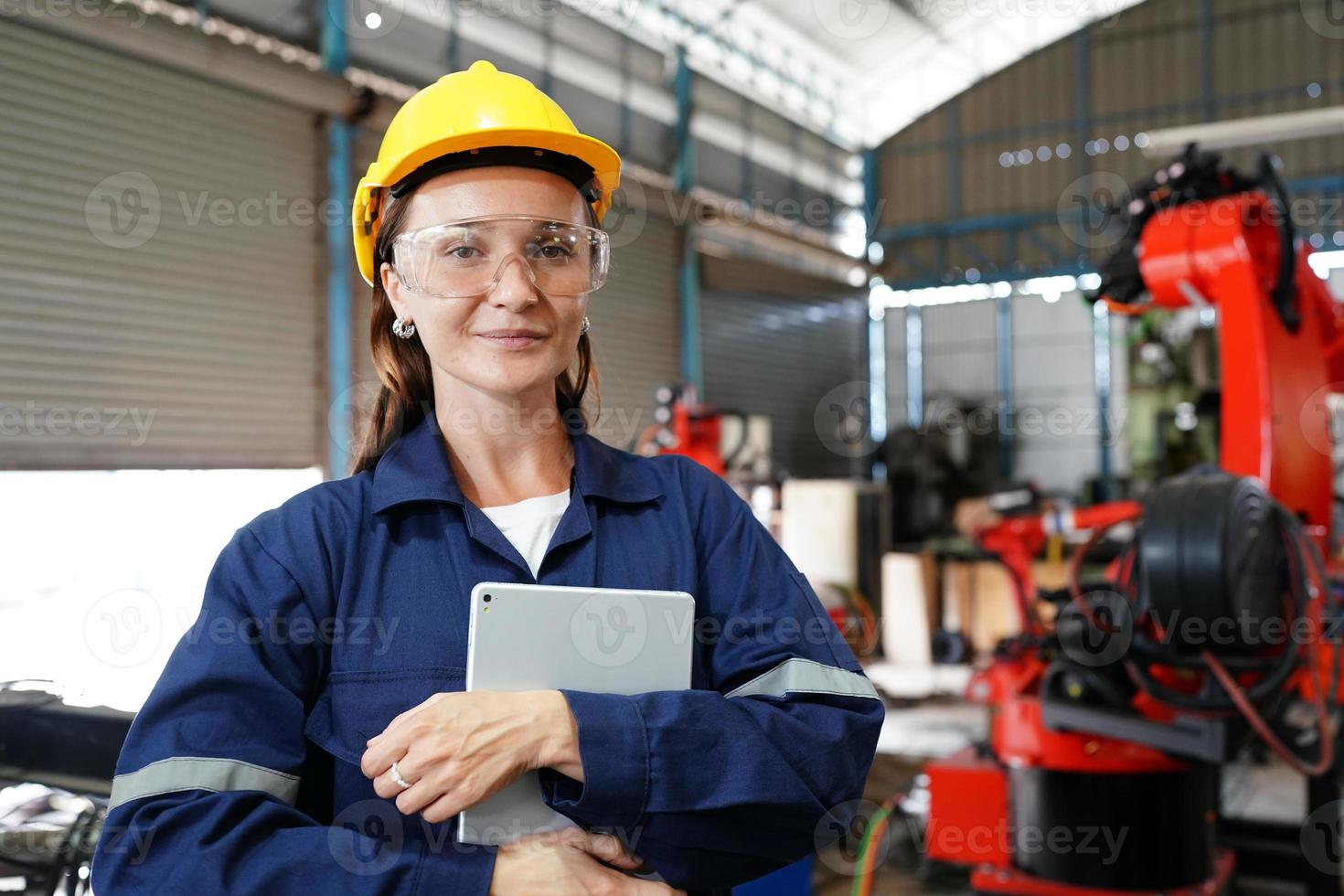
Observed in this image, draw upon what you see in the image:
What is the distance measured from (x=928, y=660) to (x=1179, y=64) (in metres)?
9.05

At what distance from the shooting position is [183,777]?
1159mm

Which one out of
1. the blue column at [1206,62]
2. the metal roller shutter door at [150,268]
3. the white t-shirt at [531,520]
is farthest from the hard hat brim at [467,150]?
the blue column at [1206,62]

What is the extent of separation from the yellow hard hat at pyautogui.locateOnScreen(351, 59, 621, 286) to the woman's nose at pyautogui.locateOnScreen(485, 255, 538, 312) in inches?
5.9

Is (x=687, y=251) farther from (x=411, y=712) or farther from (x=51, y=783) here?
(x=411, y=712)

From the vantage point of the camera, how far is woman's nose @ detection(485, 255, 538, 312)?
1370mm

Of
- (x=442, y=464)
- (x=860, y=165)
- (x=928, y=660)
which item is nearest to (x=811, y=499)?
(x=928, y=660)
